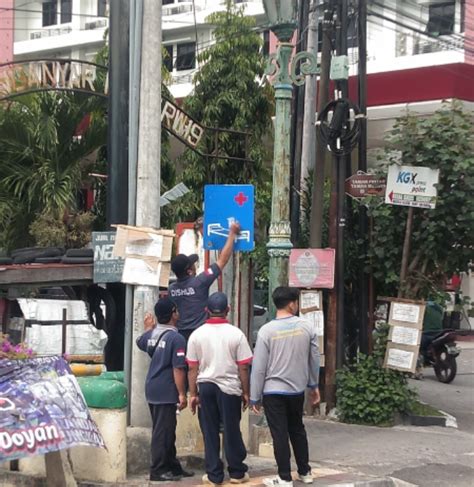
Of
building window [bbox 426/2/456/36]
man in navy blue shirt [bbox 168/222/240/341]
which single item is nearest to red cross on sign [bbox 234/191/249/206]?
man in navy blue shirt [bbox 168/222/240/341]

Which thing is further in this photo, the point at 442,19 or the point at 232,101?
the point at 442,19

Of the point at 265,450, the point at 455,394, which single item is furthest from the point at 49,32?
the point at 265,450

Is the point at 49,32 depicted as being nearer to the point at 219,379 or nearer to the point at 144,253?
the point at 144,253

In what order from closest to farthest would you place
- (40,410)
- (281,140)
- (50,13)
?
(40,410), (281,140), (50,13)

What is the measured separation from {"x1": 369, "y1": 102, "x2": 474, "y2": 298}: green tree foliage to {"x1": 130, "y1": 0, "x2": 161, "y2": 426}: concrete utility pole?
3.56m

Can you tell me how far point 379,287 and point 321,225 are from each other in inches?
47.8

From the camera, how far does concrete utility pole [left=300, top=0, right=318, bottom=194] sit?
41.3 feet

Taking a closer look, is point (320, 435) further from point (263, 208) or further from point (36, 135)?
point (36, 135)

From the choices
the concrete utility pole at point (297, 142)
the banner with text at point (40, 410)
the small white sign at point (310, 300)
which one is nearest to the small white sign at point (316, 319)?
the small white sign at point (310, 300)

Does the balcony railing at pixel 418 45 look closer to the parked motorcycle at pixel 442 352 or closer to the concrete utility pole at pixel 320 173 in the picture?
the parked motorcycle at pixel 442 352

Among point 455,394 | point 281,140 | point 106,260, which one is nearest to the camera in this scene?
point 106,260

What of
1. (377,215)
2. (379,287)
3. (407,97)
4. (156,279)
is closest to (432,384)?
(379,287)

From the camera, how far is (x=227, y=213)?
7.40 meters

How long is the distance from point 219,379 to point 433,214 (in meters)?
4.46
